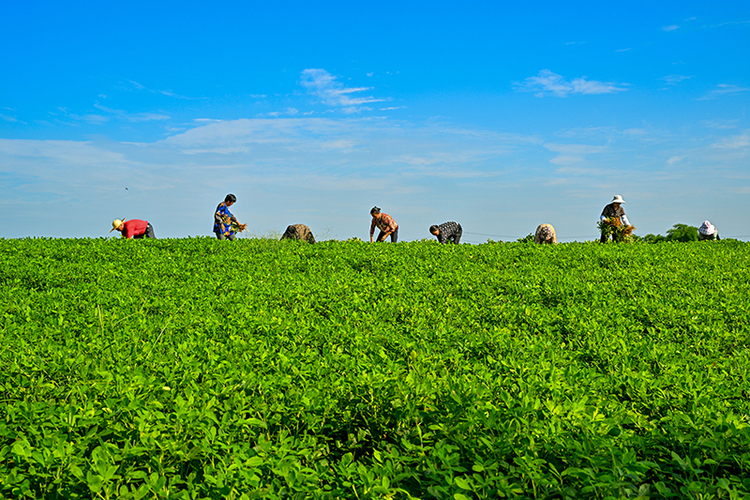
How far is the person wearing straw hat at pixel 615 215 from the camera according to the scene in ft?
54.4

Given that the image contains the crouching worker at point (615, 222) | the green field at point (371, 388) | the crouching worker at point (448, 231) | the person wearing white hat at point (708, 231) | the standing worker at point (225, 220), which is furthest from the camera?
the person wearing white hat at point (708, 231)

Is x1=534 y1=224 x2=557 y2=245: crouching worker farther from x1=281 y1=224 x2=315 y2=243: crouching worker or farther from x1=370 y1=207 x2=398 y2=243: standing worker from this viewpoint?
x1=281 y1=224 x2=315 y2=243: crouching worker

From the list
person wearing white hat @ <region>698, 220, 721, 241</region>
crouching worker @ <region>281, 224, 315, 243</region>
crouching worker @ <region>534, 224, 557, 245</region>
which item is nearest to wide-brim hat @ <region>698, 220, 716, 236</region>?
person wearing white hat @ <region>698, 220, 721, 241</region>

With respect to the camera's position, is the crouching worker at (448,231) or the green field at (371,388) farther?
the crouching worker at (448,231)

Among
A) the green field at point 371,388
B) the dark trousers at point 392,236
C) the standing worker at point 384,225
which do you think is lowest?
the green field at point 371,388

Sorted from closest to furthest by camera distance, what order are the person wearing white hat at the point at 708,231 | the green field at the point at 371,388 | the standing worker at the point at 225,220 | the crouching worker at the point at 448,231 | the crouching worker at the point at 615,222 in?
the green field at the point at 371,388
the standing worker at the point at 225,220
the crouching worker at the point at 615,222
the crouching worker at the point at 448,231
the person wearing white hat at the point at 708,231

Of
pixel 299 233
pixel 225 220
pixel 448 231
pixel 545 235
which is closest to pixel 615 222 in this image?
pixel 545 235

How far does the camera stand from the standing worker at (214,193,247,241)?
15.3 m

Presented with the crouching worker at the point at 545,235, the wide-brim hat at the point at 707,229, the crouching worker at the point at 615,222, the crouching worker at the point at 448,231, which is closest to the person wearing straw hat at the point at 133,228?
the crouching worker at the point at 448,231

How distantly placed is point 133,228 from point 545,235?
13.5m

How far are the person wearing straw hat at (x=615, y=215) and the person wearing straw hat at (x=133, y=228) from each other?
47.1 ft

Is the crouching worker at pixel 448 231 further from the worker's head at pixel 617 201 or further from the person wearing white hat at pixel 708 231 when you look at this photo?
the person wearing white hat at pixel 708 231

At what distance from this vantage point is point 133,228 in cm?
1600

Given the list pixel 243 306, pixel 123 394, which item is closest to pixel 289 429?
pixel 123 394
